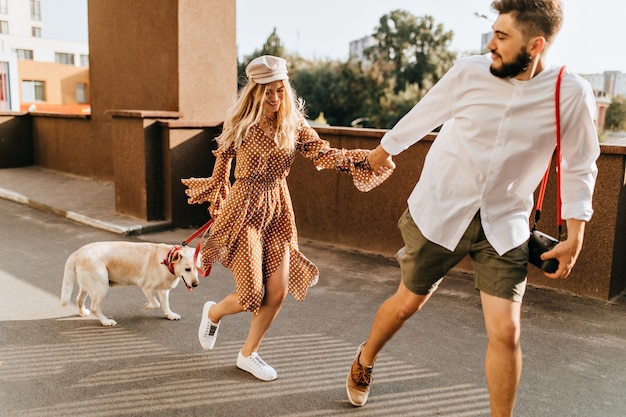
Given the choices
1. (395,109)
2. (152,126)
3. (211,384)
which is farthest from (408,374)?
(395,109)

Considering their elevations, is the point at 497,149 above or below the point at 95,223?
above

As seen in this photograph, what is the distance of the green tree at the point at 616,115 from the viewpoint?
55.8m

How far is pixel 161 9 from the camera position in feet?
29.4

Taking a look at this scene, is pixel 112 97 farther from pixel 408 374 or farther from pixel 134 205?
pixel 408 374

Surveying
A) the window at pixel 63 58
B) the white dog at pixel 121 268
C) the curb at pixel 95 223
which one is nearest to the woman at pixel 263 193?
the white dog at pixel 121 268

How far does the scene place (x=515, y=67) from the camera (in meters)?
2.76

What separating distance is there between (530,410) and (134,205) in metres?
6.38

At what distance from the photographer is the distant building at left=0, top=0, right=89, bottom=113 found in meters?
26.2

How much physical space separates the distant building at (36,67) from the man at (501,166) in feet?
85.1

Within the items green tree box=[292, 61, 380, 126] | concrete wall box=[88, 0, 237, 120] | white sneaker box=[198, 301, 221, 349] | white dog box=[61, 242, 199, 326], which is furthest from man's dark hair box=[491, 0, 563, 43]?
green tree box=[292, 61, 380, 126]

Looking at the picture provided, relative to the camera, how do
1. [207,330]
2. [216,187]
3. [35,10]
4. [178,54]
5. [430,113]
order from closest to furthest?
[430,113], [216,187], [207,330], [178,54], [35,10]

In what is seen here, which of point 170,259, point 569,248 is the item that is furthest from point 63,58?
point 569,248

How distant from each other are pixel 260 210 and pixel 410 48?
3610 inches

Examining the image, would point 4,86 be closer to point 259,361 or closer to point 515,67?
point 259,361
